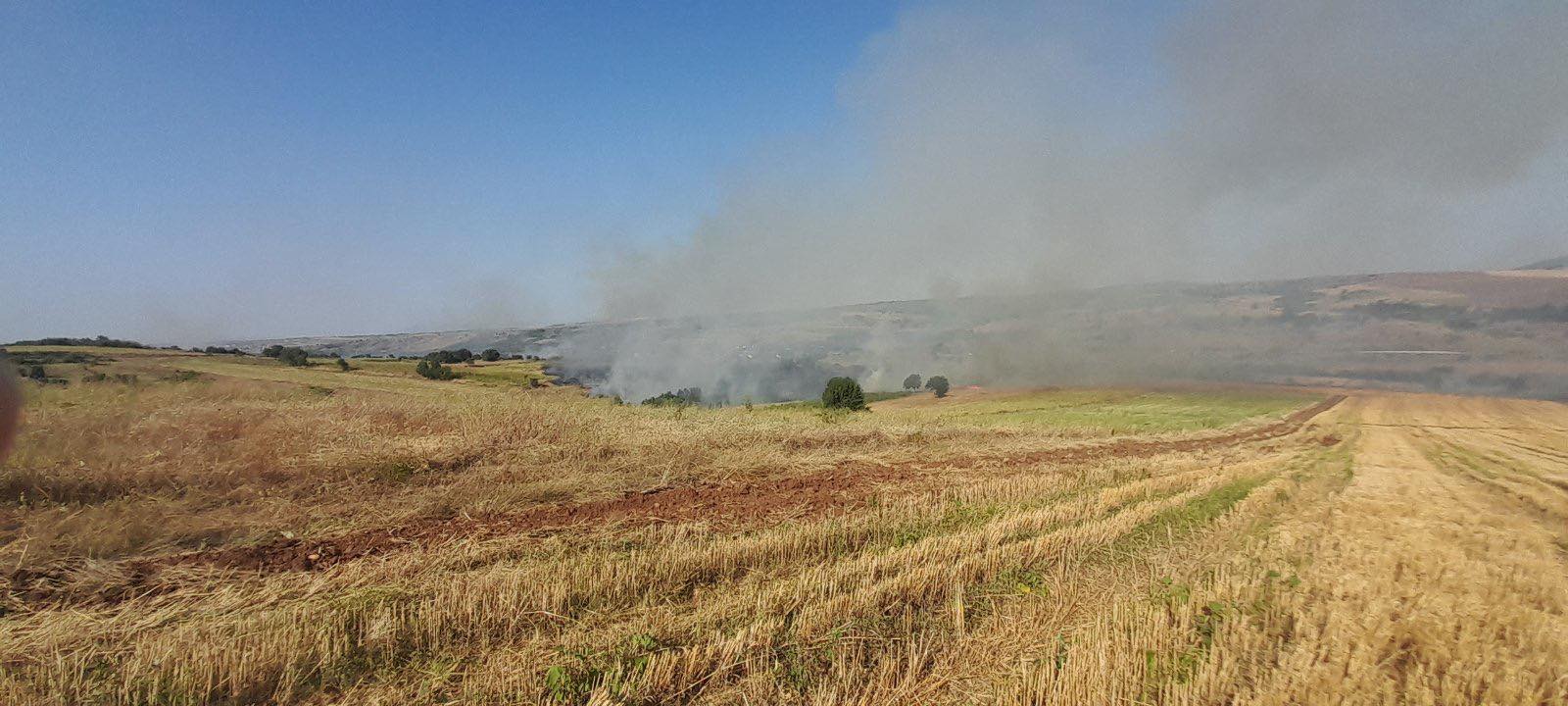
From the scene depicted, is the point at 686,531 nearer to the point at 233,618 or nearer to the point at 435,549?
the point at 435,549

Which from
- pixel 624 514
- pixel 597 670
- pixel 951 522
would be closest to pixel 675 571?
pixel 597 670

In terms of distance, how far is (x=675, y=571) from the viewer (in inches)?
265

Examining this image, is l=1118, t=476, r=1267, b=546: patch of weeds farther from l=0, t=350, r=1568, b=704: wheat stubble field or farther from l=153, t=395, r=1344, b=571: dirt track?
l=153, t=395, r=1344, b=571: dirt track

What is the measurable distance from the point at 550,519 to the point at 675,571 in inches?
127

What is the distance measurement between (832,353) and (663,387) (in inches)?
1574

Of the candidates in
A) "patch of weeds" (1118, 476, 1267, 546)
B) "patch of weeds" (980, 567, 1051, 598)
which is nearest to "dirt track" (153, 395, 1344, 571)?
"patch of weeds" (980, 567, 1051, 598)

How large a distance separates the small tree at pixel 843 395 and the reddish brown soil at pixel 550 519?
92.9ft

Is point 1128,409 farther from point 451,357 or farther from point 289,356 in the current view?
point 289,356

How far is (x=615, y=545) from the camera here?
7637 millimetres

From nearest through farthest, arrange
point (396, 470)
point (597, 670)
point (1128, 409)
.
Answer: point (597, 670) < point (396, 470) < point (1128, 409)

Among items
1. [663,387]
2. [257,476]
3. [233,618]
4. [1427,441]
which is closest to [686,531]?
[233,618]

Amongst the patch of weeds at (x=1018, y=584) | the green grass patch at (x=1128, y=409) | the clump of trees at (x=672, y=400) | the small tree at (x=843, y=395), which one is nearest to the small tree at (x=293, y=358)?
the clump of trees at (x=672, y=400)

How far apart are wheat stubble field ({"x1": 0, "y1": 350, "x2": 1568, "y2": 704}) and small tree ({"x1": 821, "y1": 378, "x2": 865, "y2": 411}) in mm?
29861

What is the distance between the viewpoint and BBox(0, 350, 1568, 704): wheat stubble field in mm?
4672
